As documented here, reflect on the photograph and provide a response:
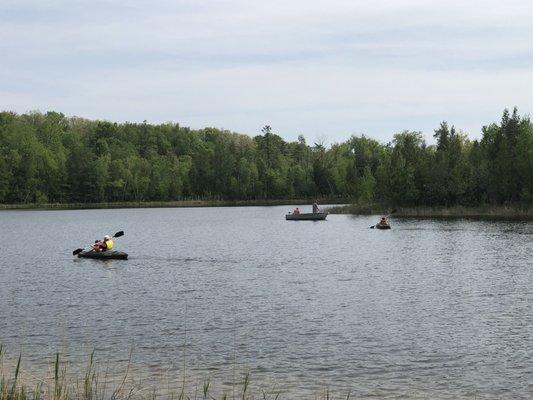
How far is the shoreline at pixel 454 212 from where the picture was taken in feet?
339

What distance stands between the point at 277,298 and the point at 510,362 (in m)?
14.1

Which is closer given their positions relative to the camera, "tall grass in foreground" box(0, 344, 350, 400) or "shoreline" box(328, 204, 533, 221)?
"tall grass in foreground" box(0, 344, 350, 400)

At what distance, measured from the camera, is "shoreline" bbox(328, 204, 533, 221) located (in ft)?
339

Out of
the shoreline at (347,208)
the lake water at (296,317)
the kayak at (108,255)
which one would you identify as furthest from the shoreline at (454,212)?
the kayak at (108,255)

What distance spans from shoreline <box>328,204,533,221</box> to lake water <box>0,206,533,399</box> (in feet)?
155

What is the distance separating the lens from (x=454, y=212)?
108375 mm

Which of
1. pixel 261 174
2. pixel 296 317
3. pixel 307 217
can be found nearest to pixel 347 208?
pixel 307 217

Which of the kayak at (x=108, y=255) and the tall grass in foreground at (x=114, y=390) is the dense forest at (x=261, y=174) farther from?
the tall grass in foreground at (x=114, y=390)

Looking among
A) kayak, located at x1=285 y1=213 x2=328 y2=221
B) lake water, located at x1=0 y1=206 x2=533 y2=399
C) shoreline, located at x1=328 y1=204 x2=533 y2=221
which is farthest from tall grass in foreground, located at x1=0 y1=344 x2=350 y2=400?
kayak, located at x1=285 y1=213 x2=328 y2=221

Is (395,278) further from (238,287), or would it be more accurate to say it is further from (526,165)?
(526,165)

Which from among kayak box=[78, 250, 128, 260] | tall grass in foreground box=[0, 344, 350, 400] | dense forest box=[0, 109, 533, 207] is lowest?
tall grass in foreground box=[0, 344, 350, 400]

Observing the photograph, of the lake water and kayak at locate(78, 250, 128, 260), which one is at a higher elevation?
kayak at locate(78, 250, 128, 260)

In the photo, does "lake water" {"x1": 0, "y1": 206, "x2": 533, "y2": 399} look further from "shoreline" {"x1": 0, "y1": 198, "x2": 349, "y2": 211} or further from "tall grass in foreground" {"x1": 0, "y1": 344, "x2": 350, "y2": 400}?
"shoreline" {"x1": 0, "y1": 198, "x2": 349, "y2": 211}

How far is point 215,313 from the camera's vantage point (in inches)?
1179
